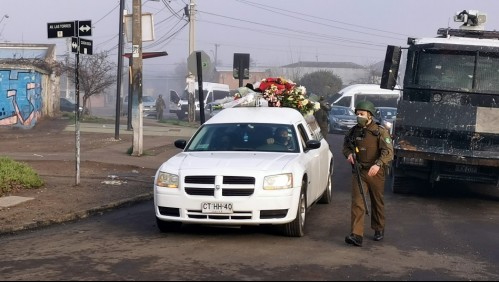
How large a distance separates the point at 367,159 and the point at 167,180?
2.50m

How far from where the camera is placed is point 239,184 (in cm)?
973

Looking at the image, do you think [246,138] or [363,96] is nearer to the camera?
[246,138]

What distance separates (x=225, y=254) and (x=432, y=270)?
226 cm

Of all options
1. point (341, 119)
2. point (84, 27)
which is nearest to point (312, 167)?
point (84, 27)

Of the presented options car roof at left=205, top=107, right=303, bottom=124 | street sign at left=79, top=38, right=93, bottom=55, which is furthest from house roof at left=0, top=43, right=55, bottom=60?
car roof at left=205, top=107, right=303, bottom=124

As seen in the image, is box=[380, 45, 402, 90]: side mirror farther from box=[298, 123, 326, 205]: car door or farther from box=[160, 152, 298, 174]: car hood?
box=[160, 152, 298, 174]: car hood

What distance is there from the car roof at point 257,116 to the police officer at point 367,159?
1857 mm

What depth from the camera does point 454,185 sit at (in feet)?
57.6

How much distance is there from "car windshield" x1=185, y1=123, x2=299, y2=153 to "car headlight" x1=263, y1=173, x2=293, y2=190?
1.21 metres

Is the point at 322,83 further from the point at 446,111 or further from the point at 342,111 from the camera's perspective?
the point at 446,111

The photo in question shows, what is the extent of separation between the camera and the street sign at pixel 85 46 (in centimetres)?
1486

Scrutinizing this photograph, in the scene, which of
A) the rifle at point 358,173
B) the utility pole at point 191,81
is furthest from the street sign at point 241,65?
the utility pole at point 191,81

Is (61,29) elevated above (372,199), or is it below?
above

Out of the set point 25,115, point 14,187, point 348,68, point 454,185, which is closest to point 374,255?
point 14,187
